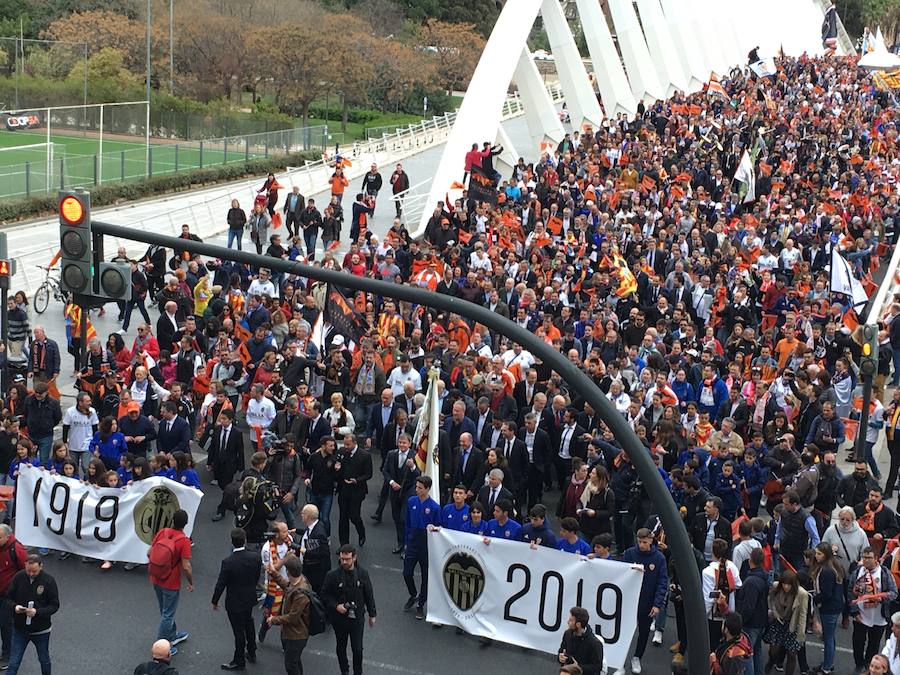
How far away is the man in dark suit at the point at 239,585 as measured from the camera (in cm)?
1142

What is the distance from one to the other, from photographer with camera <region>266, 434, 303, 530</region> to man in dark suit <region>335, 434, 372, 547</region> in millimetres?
546

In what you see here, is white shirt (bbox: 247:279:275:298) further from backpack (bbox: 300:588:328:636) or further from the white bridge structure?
backpack (bbox: 300:588:328:636)

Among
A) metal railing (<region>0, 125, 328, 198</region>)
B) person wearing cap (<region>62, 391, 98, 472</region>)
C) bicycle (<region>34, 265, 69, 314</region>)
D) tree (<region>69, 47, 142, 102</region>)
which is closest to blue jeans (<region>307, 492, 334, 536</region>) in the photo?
person wearing cap (<region>62, 391, 98, 472</region>)

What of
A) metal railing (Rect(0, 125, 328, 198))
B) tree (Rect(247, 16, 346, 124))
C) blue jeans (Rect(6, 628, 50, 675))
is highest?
tree (Rect(247, 16, 346, 124))

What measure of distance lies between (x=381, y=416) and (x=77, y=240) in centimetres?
817

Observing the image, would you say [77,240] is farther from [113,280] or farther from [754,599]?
[754,599]

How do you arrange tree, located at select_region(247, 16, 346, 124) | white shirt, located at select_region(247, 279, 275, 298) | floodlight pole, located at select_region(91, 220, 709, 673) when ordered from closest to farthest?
floodlight pole, located at select_region(91, 220, 709, 673)
white shirt, located at select_region(247, 279, 275, 298)
tree, located at select_region(247, 16, 346, 124)

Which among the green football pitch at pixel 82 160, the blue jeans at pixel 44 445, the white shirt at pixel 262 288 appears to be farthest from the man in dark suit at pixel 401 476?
the green football pitch at pixel 82 160

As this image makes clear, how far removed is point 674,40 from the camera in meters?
59.9

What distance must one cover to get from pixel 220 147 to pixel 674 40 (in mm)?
22376

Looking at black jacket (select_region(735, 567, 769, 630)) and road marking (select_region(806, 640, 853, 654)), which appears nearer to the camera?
black jacket (select_region(735, 567, 769, 630))

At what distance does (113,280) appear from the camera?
8234 millimetres

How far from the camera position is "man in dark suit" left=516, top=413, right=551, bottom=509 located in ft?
48.9

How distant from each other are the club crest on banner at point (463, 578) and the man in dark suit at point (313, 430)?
3.25 meters
